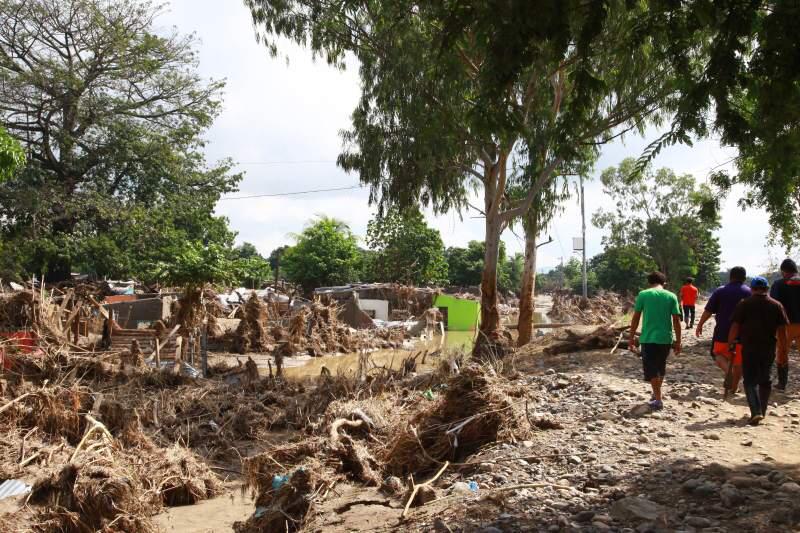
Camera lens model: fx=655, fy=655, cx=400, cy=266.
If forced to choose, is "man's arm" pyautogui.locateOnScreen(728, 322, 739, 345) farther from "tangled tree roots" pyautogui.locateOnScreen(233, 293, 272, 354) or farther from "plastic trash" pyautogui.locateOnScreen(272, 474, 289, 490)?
"tangled tree roots" pyautogui.locateOnScreen(233, 293, 272, 354)

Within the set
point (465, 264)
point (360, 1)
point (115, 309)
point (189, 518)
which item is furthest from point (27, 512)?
point (465, 264)

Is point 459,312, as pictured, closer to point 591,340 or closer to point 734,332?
point 591,340

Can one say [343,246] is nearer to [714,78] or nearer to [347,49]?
[347,49]

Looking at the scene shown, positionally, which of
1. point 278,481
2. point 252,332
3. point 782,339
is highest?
point 782,339

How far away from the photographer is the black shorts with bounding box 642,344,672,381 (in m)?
7.34

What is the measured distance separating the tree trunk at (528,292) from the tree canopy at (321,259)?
85.0 ft

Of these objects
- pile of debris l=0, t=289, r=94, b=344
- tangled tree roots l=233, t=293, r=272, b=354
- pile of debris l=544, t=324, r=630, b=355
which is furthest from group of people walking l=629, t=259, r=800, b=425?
tangled tree roots l=233, t=293, r=272, b=354

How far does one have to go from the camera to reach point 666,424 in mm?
6941

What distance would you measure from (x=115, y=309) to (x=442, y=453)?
18634 mm

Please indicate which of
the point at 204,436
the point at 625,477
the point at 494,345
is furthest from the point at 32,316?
the point at 625,477

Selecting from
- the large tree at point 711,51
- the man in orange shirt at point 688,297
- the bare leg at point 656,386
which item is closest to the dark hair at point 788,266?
the bare leg at point 656,386

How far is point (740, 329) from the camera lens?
6844mm

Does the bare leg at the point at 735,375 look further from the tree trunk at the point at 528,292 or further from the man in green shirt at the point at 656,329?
the tree trunk at the point at 528,292

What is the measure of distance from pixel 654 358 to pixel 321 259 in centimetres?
3806
